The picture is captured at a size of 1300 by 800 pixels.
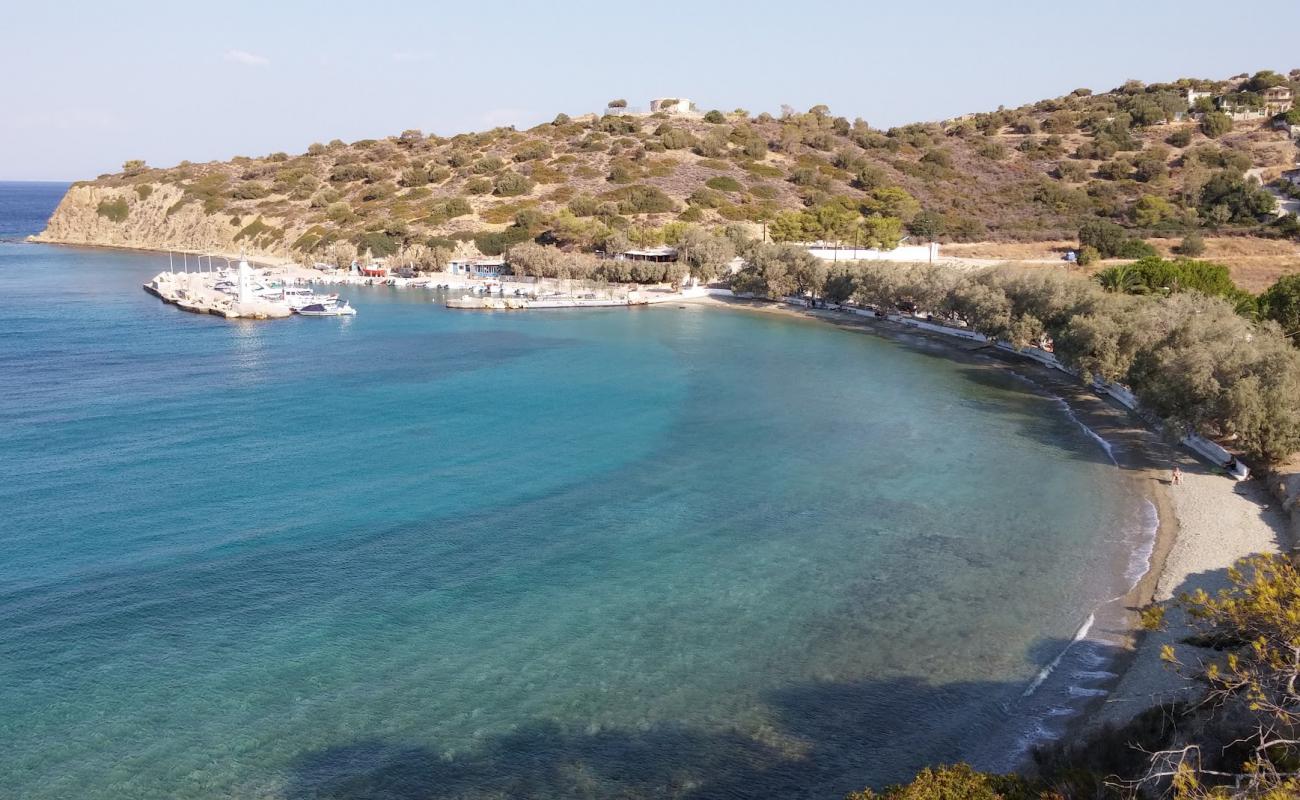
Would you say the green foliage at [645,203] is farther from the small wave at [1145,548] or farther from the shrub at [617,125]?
the small wave at [1145,548]

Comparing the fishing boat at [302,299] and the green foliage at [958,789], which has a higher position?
the fishing boat at [302,299]

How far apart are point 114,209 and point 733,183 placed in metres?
108

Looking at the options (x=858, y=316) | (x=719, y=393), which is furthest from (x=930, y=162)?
(x=719, y=393)

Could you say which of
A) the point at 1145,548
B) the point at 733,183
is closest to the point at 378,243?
the point at 733,183

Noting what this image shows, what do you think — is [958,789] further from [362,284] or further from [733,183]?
[733,183]

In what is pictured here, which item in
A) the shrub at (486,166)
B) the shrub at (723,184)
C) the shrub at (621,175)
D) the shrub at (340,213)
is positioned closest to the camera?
the shrub at (723,184)

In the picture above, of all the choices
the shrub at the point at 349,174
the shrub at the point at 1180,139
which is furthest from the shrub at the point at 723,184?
the shrub at the point at 349,174

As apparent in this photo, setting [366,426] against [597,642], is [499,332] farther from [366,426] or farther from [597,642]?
[597,642]

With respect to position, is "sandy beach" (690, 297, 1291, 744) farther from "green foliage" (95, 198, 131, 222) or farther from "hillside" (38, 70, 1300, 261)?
"green foliage" (95, 198, 131, 222)

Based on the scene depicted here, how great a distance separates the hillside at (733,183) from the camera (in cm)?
10025

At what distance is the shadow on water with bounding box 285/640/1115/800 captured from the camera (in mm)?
16344

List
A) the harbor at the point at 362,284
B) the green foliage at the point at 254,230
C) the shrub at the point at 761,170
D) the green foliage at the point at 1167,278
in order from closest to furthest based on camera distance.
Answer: the green foliage at the point at 1167,278
the harbor at the point at 362,284
the shrub at the point at 761,170
the green foliage at the point at 254,230

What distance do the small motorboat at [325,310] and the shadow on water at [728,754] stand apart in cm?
6540

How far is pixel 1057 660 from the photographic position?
20875 millimetres
